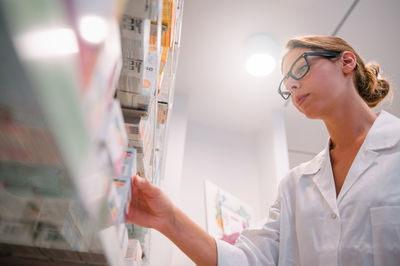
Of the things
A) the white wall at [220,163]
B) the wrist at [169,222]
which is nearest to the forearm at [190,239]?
the wrist at [169,222]

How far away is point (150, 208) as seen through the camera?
3.05 ft

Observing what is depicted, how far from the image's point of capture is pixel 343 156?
56.4 inches

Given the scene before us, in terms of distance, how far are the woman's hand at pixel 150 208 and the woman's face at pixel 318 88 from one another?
33.9 inches

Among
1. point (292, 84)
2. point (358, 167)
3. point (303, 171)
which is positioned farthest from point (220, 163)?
point (358, 167)

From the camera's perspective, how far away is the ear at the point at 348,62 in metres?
1.44

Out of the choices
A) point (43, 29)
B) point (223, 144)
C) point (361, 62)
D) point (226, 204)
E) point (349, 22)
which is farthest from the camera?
point (223, 144)

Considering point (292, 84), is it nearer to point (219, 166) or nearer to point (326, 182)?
point (326, 182)

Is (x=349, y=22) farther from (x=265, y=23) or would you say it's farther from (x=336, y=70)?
(x=336, y=70)

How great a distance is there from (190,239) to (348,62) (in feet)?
3.96

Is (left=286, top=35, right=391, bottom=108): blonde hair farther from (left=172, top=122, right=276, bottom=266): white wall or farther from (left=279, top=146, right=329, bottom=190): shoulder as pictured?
(left=172, top=122, right=276, bottom=266): white wall

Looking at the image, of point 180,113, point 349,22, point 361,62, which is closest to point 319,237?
point 361,62

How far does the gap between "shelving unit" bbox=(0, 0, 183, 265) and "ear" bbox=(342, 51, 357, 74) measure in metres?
1.21

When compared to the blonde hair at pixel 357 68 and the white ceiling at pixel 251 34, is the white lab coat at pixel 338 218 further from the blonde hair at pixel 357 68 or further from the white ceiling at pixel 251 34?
the white ceiling at pixel 251 34

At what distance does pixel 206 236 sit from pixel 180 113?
2074mm
